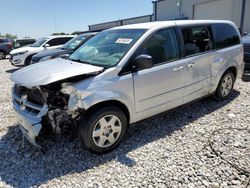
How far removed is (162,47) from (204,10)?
53.2 feet

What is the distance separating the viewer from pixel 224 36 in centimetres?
484

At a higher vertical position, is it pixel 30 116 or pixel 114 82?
pixel 114 82

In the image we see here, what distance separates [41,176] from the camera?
9.66ft

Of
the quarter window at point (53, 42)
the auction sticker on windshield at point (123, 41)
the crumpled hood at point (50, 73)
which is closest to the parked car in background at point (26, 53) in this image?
the quarter window at point (53, 42)

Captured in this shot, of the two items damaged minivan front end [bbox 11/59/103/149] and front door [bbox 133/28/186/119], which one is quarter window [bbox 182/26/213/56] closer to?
front door [bbox 133/28/186/119]

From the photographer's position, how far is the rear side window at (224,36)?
183 inches

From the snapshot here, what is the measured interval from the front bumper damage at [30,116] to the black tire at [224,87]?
363cm

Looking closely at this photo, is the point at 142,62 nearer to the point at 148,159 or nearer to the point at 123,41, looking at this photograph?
the point at 123,41

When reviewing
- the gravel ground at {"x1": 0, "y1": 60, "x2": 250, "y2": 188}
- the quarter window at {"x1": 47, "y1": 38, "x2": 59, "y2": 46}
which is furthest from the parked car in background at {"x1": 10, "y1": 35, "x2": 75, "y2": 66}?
the gravel ground at {"x1": 0, "y1": 60, "x2": 250, "y2": 188}

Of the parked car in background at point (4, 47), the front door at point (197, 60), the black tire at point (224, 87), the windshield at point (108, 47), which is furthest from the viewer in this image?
the parked car in background at point (4, 47)

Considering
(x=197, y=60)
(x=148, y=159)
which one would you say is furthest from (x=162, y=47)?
(x=148, y=159)

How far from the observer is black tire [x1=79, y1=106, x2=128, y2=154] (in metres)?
3.06

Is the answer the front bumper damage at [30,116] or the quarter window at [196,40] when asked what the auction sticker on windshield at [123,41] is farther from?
the front bumper damage at [30,116]

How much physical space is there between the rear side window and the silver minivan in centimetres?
26
